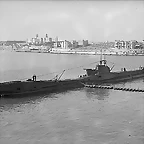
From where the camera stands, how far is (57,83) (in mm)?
20203

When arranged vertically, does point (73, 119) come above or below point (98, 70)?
below

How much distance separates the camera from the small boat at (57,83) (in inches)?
691

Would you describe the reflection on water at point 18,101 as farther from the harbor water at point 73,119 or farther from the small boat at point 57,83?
the small boat at point 57,83

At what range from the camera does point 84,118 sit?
41.0 ft

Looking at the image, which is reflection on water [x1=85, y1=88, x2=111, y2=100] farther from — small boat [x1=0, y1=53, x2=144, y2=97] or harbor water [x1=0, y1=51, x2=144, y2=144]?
small boat [x1=0, y1=53, x2=144, y2=97]

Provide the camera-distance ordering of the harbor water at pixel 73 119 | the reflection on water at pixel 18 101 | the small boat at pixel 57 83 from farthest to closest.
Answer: the small boat at pixel 57 83 → the reflection on water at pixel 18 101 → the harbor water at pixel 73 119

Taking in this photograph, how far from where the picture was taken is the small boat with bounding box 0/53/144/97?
1755 centimetres

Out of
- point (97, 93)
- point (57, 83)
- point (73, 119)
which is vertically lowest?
point (73, 119)

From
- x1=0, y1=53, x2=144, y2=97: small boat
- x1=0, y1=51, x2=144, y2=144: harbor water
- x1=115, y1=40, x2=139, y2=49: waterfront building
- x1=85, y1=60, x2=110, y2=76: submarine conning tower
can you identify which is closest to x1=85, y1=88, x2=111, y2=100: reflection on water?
x1=0, y1=51, x2=144, y2=144: harbor water

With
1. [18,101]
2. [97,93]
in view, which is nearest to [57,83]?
[97,93]

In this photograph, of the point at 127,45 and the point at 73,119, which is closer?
the point at 73,119

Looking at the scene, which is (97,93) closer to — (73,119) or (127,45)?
(73,119)

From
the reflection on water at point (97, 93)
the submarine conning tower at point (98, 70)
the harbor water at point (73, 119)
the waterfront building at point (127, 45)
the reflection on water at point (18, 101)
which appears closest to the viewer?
the harbor water at point (73, 119)

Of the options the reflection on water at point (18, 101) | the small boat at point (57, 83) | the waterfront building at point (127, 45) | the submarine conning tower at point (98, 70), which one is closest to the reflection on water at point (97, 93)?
the small boat at point (57, 83)
